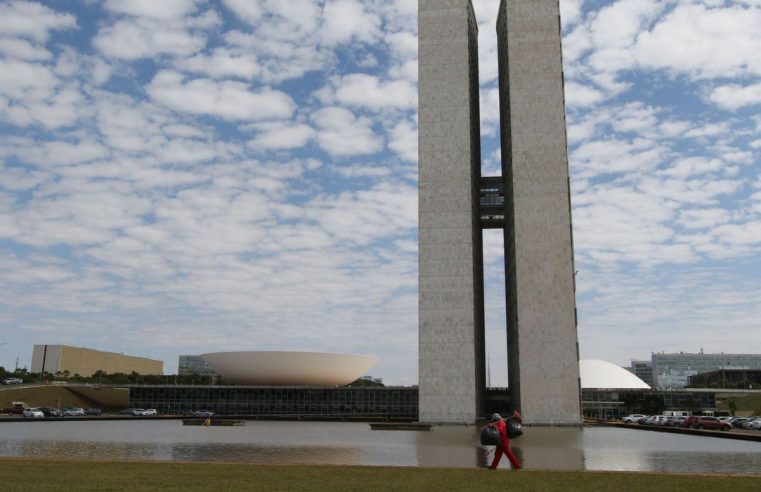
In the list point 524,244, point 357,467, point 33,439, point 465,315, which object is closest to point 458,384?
point 465,315

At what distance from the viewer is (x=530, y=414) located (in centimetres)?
4828

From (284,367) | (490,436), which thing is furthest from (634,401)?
(490,436)

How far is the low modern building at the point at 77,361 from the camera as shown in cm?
10444

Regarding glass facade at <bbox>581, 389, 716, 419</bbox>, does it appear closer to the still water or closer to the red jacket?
the still water

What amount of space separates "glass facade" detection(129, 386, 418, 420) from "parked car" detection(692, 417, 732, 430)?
30.4 metres

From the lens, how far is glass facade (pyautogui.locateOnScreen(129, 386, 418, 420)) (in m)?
65.2

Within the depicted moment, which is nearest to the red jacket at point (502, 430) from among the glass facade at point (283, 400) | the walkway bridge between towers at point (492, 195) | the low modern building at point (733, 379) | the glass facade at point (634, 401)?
the walkway bridge between towers at point (492, 195)

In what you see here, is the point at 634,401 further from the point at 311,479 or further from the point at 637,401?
the point at 311,479

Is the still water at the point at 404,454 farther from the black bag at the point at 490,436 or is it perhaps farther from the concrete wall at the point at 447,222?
the concrete wall at the point at 447,222

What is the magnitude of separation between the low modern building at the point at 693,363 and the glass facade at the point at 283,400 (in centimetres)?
12356

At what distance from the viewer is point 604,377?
241 feet

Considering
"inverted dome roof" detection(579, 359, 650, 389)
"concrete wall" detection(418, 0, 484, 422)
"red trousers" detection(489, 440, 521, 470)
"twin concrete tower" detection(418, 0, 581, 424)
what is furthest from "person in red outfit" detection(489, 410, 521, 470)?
"inverted dome roof" detection(579, 359, 650, 389)

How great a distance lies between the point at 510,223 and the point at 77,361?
263 ft

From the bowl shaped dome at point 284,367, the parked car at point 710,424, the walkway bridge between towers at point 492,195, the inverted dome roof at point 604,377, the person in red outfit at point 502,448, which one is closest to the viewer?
the person in red outfit at point 502,448
